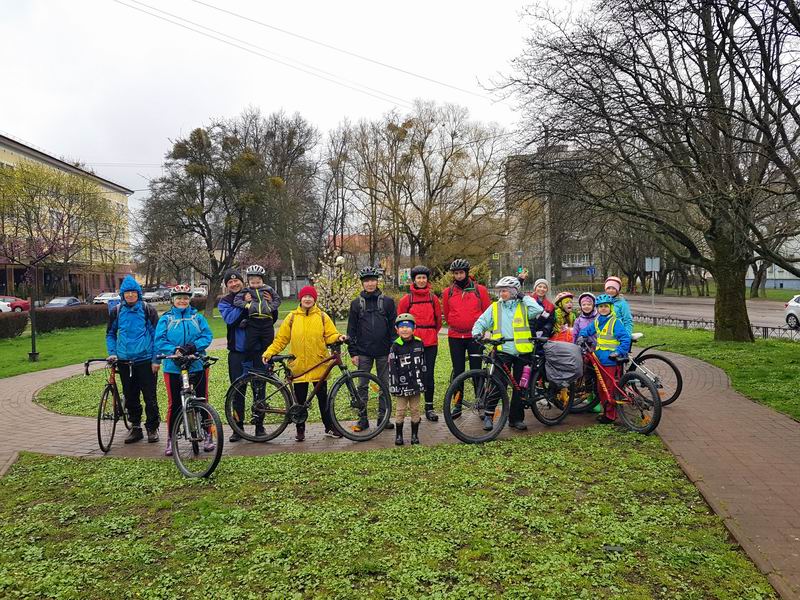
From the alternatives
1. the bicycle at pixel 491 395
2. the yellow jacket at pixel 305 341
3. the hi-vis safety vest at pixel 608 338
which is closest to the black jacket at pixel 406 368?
the bicycle at pixel 491 395

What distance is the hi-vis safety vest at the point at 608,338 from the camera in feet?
20.0

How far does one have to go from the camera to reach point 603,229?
1459cm

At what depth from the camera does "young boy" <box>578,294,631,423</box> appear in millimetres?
6005

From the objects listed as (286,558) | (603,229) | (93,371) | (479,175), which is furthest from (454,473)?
(479,175)

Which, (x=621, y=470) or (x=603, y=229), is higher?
(x=603, y=229)

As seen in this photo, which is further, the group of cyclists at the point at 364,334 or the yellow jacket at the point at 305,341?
the yellow jacket at the point at 305,341

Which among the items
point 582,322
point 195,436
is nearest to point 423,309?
point 582,322

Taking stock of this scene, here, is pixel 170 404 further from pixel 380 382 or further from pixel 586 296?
pixel 586 296

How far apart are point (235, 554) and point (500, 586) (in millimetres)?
1627

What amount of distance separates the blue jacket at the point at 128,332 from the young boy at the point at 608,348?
5.06 metres

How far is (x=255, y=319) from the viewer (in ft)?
19.9

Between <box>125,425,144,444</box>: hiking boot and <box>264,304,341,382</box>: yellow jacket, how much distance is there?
1.89 m

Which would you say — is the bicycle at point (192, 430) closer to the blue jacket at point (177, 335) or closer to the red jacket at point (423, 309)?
the blue jacket at point (177, 335)

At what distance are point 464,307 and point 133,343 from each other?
383cm
